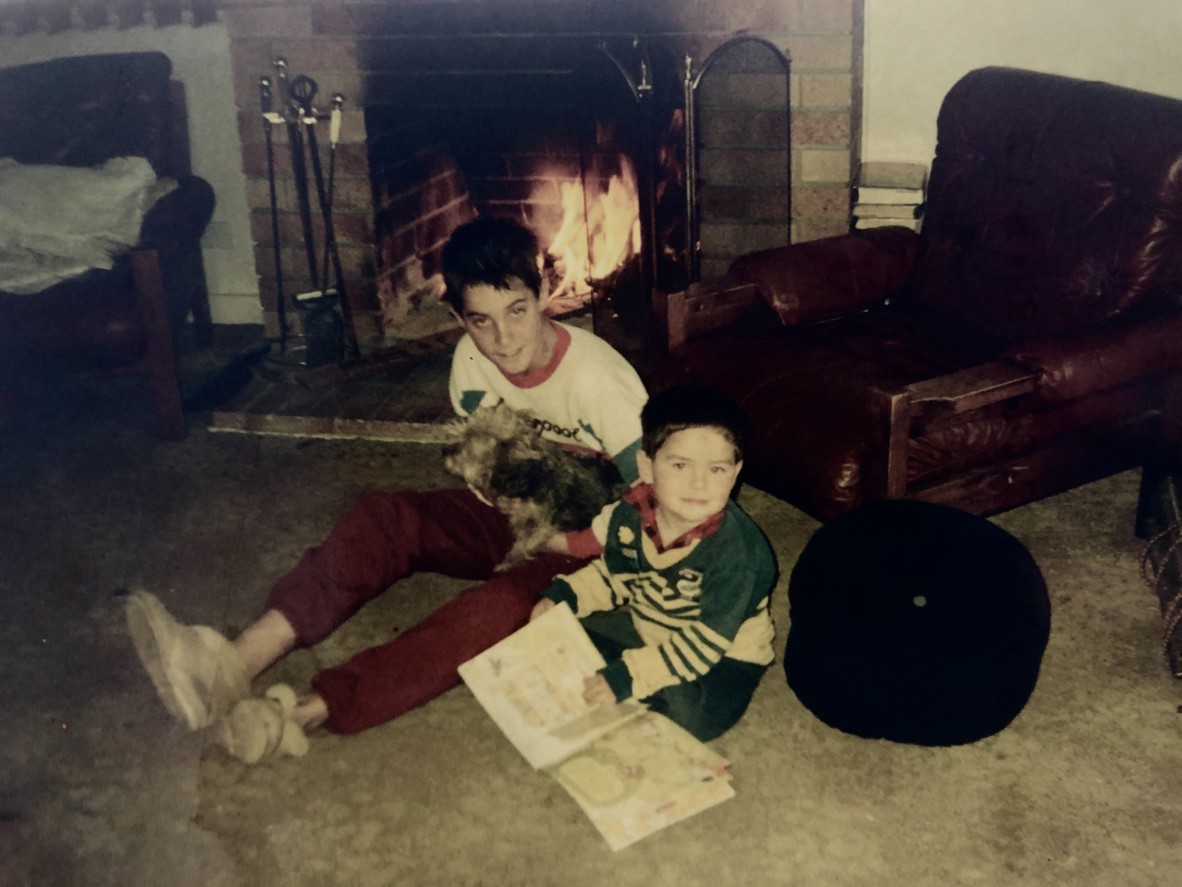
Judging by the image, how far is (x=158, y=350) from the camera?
386 cm

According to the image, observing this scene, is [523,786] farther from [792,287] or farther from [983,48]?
[983,48]

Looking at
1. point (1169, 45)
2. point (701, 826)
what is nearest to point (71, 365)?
point (701, 826)

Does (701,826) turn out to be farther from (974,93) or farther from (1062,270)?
(974,93)

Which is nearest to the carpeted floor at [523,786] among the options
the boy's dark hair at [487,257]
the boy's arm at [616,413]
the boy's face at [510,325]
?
the boy's arm at [616,413]

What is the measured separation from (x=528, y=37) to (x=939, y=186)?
1511 millimetres

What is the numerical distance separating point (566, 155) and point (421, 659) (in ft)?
8.33

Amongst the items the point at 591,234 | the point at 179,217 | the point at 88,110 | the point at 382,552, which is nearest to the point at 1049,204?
the point at 591,234

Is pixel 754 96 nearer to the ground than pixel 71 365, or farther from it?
farther from it

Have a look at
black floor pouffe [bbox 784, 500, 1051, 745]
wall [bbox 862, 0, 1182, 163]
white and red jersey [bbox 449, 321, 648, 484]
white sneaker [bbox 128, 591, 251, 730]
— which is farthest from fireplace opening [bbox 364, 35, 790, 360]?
white sneaker [bbox 128, 591, 251, 730]

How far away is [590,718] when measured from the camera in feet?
7.64

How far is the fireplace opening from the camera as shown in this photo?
3.86 meters

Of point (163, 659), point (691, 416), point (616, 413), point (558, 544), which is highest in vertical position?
point (691, 416)

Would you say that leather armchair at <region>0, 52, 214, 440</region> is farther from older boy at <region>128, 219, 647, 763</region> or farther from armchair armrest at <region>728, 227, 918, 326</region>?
armchair armrest at <region>728, 227, 918, 326</region>

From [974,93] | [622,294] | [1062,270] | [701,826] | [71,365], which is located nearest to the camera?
[701,826]
